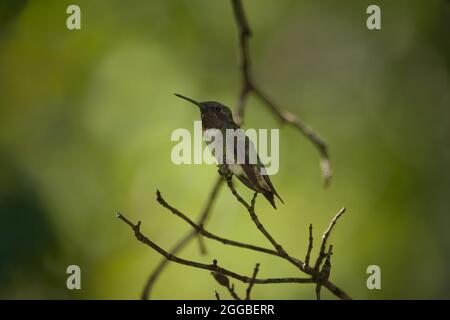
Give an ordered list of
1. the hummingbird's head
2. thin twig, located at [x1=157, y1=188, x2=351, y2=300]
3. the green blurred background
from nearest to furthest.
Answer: thin twig, located at [x1=157, y1=188, x2=351, y2=300]
the hummingbird's head
the green blurred background

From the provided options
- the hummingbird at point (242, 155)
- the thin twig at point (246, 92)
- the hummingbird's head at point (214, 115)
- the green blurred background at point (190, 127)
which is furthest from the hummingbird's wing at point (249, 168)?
the green blurred background at point (190, 127)

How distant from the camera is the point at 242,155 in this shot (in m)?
3.19

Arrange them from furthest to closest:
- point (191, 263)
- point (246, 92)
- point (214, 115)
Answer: point (246, 92), point (214, 115), point (191, 263)

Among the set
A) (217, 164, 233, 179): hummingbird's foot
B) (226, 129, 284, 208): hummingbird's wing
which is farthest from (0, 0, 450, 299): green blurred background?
(217, 164, 233, 179): hummingbird's foot

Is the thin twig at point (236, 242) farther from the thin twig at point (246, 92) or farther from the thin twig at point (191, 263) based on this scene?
the thin twig at point (246, 92)

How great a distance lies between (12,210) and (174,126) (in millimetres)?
1788

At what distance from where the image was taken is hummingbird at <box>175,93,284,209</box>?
10.1 ft

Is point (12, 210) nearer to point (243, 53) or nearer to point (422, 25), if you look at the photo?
point (243, 53)

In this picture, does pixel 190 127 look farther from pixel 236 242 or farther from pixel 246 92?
pixel 236 242

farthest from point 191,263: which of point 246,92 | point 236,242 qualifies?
point 246,92

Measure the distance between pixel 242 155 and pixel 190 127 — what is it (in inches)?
120

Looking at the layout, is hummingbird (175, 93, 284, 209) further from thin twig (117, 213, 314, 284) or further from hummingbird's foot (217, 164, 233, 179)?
thin twig (117, 213, 314, 284)

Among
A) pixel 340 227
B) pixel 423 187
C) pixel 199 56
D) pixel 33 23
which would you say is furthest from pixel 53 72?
pixel 423 187
